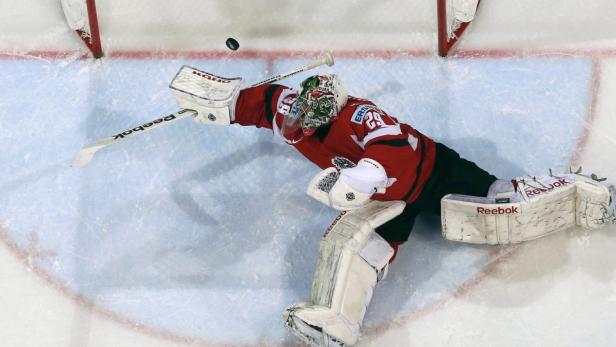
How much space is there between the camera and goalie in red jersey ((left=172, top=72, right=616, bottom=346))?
3.24m

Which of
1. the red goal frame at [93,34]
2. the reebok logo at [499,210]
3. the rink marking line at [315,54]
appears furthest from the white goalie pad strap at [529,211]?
the red goal frame at [93,34]

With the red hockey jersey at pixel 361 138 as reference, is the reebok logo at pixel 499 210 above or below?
below

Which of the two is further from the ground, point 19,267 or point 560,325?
point 19,267

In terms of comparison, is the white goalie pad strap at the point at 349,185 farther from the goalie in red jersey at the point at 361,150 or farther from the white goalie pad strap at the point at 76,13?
the white goalie pad strap at the point at 76,13

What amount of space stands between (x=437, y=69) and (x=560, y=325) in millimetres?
1068

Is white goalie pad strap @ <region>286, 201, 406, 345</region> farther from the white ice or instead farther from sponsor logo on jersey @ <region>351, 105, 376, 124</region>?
sponsor logo on jersey @ <region>351, 105, 376, 124</region>

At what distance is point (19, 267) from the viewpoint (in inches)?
140

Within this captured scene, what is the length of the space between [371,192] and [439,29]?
97cm

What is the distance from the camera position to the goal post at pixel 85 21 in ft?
12.2

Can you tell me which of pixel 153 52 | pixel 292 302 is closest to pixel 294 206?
pixel 292 302

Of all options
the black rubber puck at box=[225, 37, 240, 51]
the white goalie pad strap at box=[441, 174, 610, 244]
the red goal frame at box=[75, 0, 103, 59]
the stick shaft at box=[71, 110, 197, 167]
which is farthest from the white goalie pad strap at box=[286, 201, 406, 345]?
the red goal frame at box=[75, 0, 103, 59]

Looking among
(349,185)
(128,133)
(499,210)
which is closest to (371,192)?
(349,185)

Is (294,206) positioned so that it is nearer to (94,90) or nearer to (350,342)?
(350,342)

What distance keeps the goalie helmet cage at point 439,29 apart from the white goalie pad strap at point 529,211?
2.21 ft
